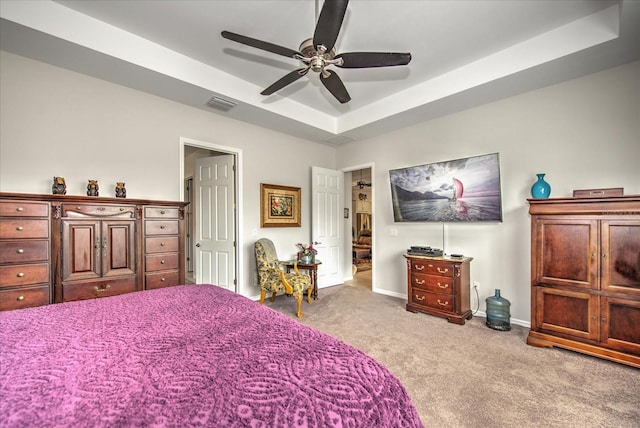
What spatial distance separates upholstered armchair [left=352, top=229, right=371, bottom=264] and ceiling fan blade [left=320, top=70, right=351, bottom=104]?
585 centimetres

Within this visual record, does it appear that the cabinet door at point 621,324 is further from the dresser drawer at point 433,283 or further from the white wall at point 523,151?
the dresser drawer at point 433,283

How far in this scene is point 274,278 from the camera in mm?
3912

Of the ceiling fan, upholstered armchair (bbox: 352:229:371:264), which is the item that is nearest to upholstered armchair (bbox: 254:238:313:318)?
the ceiling fan

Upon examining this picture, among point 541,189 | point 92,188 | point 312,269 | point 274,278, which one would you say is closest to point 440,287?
point 541,189

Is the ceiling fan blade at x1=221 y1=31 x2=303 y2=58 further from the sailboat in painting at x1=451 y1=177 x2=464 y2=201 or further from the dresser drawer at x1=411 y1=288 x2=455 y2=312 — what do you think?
the dresser drawer at x1=411 y1=288 x2=455 y2=312

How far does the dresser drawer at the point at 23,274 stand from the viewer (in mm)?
2186

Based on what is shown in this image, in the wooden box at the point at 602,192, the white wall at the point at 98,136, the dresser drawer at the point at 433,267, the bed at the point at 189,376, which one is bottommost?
the dresser drawer at the point at 433,267

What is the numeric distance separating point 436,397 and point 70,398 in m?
2.13

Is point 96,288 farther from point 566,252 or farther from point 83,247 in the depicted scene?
point 566,252

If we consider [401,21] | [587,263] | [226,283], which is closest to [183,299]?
[226,283]

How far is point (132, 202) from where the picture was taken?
280cm

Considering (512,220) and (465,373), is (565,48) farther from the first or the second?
(465,373)

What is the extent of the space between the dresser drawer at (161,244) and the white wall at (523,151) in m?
3.34

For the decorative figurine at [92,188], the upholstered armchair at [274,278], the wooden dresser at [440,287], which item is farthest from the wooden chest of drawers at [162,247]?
the wooden dresser at [440,287]
